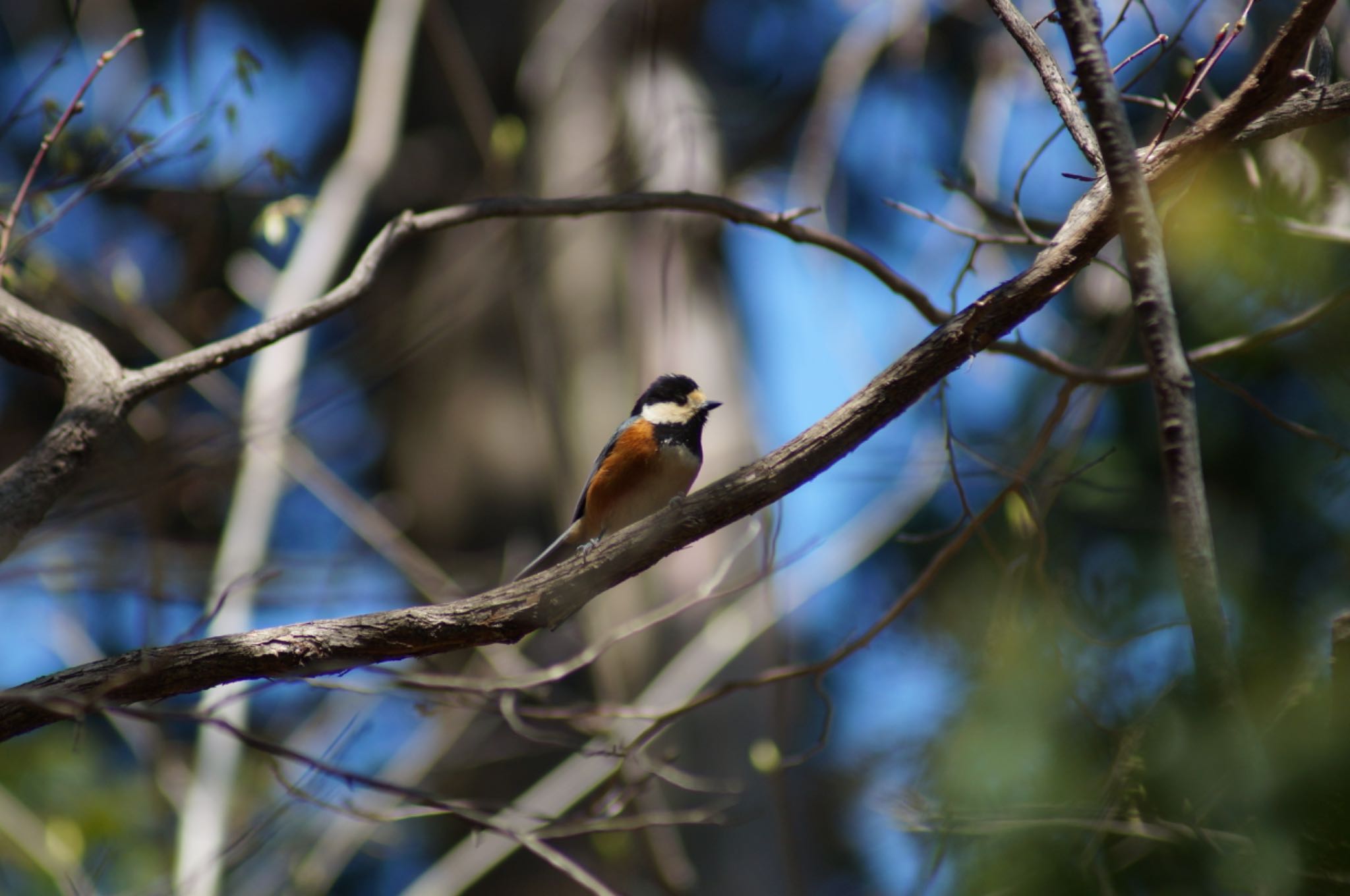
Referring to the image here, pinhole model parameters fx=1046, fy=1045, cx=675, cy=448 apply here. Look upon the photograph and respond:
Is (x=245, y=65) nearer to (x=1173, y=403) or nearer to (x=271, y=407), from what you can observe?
(x=271, y=407)

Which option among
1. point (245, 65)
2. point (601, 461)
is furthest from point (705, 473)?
point (245, 65)

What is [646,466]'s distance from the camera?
4328 mm

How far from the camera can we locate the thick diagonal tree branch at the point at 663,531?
7.38 ft

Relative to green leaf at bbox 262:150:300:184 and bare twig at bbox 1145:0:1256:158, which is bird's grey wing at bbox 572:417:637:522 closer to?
green leaf at bbox 262:150:300:184

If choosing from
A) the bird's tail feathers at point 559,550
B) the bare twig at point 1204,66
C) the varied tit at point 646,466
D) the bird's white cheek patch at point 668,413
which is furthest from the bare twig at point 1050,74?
the bird's tail feathers at point 559,550

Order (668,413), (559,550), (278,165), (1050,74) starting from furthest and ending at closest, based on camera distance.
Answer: (559,550) → (668,413) → (278,165) → (1050,74)

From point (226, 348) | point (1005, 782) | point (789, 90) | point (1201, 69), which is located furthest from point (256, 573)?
point (789, 90)

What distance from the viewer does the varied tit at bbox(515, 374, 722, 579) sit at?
14.2ft

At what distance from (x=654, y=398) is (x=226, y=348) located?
2169 millimetres

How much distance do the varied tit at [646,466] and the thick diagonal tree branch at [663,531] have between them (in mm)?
1596

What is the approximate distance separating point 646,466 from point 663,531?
1742mm

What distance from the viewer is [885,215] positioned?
8.05 metres

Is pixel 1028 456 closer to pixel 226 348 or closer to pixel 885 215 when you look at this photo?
pixel 226 348

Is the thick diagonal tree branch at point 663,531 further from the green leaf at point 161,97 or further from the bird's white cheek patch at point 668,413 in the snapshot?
Answer: the bird's white cheek patch at point 668,413
